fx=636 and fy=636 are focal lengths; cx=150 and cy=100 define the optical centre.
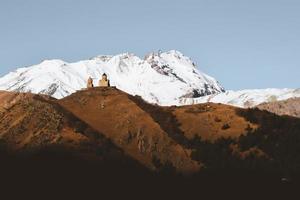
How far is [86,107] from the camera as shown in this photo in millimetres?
166250

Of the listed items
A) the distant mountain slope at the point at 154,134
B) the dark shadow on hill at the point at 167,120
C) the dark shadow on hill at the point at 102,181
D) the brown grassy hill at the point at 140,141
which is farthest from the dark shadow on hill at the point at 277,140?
the dark shadow on hill at the point at 167,120

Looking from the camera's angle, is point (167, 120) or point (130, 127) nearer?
point (130, 127)

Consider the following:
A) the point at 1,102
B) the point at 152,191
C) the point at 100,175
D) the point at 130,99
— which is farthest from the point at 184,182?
the point at 1,102

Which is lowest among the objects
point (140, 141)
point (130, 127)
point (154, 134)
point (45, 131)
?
point (140, 141)

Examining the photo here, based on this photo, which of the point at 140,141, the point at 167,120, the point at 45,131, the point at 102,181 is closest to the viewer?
the point at 102,181

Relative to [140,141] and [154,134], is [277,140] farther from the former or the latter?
[140,141]

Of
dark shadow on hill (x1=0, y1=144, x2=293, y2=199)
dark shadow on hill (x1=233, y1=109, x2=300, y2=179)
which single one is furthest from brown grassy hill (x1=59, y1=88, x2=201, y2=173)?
dark shadow on hill (x1=233, y1=109, x2=300, y2=179)

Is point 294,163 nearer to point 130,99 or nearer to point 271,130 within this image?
point 271,130

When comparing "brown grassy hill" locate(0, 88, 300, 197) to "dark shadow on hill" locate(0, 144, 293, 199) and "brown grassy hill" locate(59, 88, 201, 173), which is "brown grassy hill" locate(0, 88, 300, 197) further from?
"dark shadow on hill" locate(0, 144, 293, 199)

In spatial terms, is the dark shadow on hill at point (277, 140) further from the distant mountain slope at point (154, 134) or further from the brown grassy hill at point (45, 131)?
the brown grassy hill at point (45, 131)

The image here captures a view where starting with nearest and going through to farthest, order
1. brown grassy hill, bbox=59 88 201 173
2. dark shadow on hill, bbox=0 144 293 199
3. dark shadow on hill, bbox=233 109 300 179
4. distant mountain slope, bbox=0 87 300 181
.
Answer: dark shadow on hill, bbox=0 144 293 199 < distant mountain slope, bbox=0 87 300 181 < dark shadow on hill, bbox=233 109 300 179 < brown grassy hill, bbox=59 88 201 173

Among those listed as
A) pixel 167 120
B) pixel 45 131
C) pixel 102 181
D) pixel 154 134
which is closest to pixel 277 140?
pixel 167 120

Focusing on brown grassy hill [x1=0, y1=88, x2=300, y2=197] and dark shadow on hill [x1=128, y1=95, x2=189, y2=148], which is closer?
brown grassy hill [x1=0, y1=88, x2=300, y2=197]

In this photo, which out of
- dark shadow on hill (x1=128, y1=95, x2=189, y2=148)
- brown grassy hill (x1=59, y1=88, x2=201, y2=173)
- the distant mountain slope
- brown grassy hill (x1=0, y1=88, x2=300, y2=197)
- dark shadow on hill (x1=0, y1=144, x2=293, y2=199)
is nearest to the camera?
dark shadow on hill (x1=0, y1=144, x2=293, y2=199)
